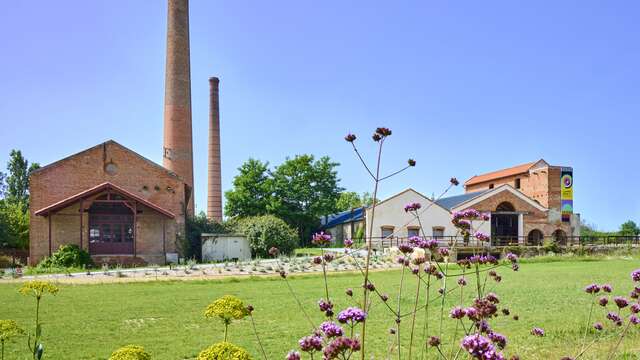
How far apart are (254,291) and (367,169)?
482 inches

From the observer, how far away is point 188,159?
36.5 m

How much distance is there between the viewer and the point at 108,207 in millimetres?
29125

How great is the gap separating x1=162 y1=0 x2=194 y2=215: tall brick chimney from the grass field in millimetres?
21177

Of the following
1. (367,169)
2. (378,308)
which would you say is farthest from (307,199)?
(367,169)

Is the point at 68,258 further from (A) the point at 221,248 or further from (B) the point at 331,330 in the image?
(B) the point at 331,330

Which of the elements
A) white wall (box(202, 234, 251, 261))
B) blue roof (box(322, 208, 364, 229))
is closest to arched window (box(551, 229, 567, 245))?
blue roof (box(322, 208, 364, 229))

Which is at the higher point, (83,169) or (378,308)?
(83,169)

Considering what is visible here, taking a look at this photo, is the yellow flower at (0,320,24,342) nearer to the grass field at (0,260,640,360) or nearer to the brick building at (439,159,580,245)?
the grass field at (0,260,640,360)

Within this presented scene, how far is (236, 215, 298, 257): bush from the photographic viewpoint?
33125 mm

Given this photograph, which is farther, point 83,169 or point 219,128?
point 219,128

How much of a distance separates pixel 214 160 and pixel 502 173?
32304mm

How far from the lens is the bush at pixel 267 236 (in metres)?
33.1

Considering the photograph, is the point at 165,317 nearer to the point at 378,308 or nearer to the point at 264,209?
the point at 378,308

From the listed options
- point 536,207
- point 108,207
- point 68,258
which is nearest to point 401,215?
point 536,207
